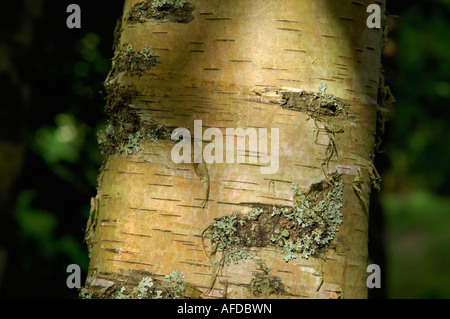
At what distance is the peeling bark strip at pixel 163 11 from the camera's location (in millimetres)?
966

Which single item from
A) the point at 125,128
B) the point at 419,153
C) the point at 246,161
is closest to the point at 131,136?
the point at 125,128

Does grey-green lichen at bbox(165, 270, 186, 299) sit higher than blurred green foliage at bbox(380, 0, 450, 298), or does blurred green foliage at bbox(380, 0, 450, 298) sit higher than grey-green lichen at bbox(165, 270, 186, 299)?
blurred green foliage at bbox(380, 0, 450, 298)

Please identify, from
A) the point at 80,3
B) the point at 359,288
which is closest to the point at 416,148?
the point at 80,3

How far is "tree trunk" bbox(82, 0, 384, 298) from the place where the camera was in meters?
0.89

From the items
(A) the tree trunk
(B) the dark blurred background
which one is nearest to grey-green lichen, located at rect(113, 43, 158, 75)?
(A) the tree trunk

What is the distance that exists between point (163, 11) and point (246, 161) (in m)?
0.45

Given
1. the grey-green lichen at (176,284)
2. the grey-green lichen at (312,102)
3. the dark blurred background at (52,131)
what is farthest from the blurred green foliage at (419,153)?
the grey-green lichen at (176,284)

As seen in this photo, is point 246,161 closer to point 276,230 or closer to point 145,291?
point 276,230

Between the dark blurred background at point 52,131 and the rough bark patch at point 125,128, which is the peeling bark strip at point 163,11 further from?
the dark blurred background at point 52,131

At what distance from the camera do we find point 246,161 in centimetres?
90

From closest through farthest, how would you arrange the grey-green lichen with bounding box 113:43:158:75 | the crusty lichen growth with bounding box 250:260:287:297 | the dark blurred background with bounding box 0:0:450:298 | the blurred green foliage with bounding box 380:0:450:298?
1. the crusty lichen growth with bounding box 250:260:287:297
2. the grey-green lichen with bounding box 113:43:158:75
3. the dark blurred background with bounding box 0:0:450:298
4. the blurred green foliage with bounding box 380:0:450:298

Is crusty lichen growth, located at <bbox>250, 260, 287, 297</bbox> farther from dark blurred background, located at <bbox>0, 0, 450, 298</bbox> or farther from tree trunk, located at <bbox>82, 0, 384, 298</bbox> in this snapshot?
dark blurred background, located at <bbox>0, 0, 450, 298</bbox>

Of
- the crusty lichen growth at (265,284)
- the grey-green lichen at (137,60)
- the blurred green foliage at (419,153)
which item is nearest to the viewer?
the crusty lichen growth at (265,284)

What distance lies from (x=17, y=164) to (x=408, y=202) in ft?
39.0
